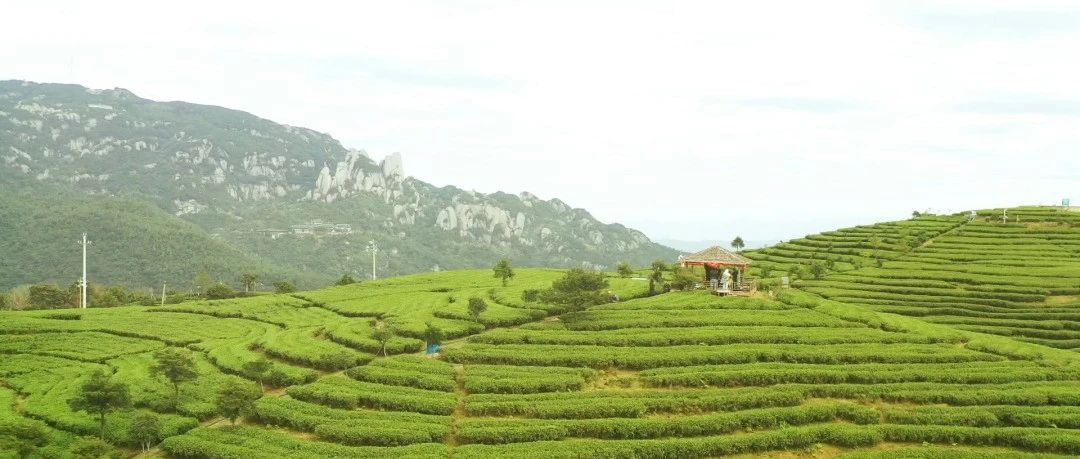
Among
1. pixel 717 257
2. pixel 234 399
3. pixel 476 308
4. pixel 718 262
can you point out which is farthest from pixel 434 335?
pixel 717 257

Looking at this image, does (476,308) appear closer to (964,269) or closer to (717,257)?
(717,257)

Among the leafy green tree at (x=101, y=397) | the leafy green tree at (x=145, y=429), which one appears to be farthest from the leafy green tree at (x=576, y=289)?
the leafy green tree at (x=101, y=397)

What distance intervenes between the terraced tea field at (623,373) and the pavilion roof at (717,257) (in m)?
3.18

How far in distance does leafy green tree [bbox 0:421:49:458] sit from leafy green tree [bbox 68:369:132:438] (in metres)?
1.67

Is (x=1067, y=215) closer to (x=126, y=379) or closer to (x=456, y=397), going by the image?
(x=456, y=397)

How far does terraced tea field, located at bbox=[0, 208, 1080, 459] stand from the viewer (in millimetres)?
28250

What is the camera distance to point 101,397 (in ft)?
97.7

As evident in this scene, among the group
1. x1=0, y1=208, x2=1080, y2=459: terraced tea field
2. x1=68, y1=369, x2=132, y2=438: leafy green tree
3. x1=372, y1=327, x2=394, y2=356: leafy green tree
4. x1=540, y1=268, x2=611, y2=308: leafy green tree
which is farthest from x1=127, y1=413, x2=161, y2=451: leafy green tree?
x1=540, y1=268, x2=611, y2=308: leafy green tree

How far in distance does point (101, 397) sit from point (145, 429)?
2.49 metres

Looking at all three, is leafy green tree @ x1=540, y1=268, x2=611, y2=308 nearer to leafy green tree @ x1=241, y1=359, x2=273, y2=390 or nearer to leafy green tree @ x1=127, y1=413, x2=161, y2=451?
leafy green tree @ x1=241, y1=359, x2=273, y2=390

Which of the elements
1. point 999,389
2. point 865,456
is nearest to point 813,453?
point 865,456

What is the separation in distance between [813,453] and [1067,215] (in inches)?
2413

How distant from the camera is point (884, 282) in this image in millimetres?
55500

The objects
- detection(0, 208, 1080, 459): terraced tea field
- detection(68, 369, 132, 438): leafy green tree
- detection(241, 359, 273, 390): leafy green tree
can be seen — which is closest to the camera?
detection(0, 208, 1080, 459): terraced tea field
